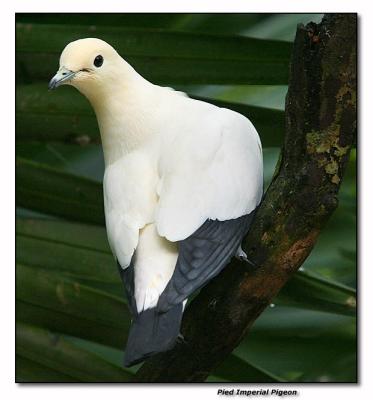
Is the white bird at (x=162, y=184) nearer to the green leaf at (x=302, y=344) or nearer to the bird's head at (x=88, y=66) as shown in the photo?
the bird's head at (x=88, y=66)

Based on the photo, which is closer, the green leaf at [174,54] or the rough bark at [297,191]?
the rough bark at [297,191]

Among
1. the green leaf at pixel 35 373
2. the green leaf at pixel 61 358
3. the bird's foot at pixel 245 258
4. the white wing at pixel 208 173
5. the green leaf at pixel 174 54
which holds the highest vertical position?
the green leaf at pixel 174 54

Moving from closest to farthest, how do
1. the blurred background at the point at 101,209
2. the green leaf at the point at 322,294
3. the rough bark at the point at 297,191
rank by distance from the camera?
the rough bark at the point at 297,191, the green leaf at the point at 322,294, the blurred background at the point at 101,209

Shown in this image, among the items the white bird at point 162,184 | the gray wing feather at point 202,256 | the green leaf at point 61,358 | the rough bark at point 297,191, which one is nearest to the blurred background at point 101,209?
the green leaf at point 61,358

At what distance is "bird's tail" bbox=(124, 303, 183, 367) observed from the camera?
1.79 metres

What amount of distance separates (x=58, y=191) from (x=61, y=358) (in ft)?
1.41

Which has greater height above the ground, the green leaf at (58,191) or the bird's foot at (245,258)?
the bird's foot at (245,258)

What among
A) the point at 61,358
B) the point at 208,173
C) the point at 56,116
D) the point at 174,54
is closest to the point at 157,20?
the point at 174,54

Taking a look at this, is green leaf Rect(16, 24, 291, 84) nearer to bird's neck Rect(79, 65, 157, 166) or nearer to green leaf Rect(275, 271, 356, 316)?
bird's neck Rect(79, 65, 157, 166)

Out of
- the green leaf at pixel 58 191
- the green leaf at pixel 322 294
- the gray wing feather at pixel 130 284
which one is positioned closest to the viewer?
the gray wing feather at pixel 130 284

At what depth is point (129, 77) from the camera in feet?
7.11

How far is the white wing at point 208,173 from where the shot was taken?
1.92 m

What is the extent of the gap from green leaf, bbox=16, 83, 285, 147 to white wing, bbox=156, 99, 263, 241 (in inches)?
10.6
